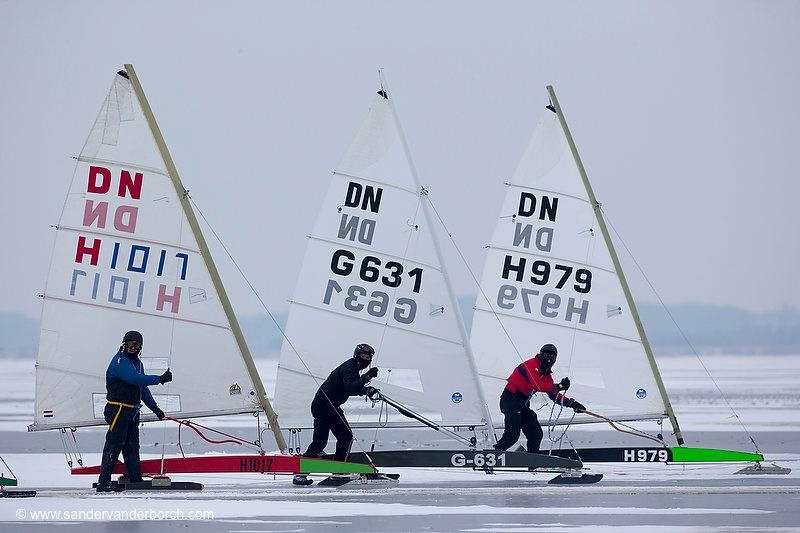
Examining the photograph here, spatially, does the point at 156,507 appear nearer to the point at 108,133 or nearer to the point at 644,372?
the point at 108,133

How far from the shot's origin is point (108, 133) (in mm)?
16109

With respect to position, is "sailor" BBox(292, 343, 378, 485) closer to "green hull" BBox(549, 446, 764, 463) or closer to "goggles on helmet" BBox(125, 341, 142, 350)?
"goggles on helmet" BBox(125, 341, 142, 350)

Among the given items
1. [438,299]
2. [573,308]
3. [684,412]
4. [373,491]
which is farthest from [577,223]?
[684,412]

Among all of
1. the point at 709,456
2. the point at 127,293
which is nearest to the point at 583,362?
the point at 709,456

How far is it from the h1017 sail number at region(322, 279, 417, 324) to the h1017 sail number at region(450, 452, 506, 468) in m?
1.87

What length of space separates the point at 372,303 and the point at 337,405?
1.84 meters

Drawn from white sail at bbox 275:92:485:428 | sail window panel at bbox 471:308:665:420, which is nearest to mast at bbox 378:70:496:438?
white sail at bbox 275:92:485:428

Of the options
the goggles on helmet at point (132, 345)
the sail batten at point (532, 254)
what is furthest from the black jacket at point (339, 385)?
the sail batten at point (532, 254)

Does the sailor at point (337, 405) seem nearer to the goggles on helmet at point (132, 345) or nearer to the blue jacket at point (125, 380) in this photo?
the blue jacket at point (125, 380)

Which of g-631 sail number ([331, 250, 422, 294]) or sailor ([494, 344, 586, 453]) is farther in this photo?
g-631 sail number ([331, 250, 422, 294])

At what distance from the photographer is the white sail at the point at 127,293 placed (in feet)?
52.9

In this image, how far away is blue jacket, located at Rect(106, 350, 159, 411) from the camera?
14.8 metres

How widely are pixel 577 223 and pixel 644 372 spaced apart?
2011mm

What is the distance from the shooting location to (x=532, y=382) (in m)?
17.0
